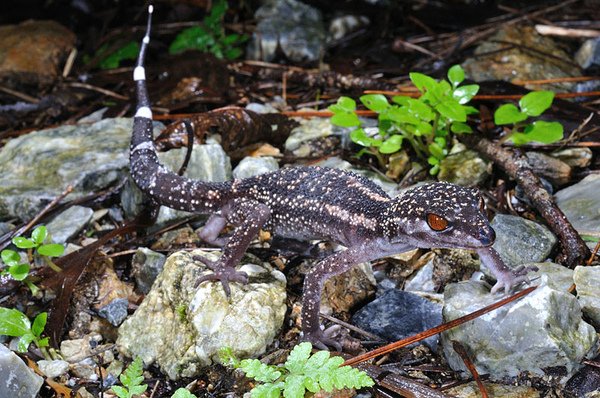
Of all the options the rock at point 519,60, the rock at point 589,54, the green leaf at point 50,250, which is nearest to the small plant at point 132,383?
the green leaf at point 50,250

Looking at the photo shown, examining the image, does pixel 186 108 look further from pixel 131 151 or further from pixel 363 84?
pixel 363 84

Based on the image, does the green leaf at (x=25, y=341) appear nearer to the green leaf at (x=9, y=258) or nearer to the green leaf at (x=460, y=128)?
the green leaf at (x=9, y=258)

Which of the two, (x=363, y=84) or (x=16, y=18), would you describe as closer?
(x=363, y=84)

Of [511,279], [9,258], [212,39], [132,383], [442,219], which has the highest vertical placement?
[442,219]

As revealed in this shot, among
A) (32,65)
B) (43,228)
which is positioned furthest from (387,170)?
(32,65)

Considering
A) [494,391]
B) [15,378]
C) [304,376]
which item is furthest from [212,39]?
[494,391]

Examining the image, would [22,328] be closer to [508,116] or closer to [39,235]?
[39,235]
